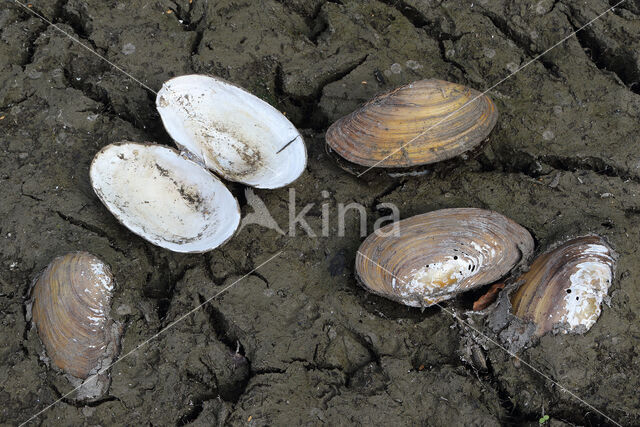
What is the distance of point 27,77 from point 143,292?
6.19 feet

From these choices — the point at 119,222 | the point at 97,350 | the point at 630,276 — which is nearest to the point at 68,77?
the point at 119,222

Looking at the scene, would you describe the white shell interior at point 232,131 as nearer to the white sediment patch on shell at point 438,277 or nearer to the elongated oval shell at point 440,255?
the elongated oval shell at point 440,255

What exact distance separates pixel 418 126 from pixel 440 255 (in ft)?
2.77

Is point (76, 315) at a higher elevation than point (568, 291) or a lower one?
lower

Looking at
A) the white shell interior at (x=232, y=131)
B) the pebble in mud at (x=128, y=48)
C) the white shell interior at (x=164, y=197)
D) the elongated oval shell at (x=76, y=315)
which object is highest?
the pebble in mud at (x=128, y=48)

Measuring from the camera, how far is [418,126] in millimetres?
3457

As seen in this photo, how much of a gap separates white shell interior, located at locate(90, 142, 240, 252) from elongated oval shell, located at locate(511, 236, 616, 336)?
1803 millimetres

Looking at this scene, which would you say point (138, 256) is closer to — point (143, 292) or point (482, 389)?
point (143, 292)

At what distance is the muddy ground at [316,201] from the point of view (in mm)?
3123

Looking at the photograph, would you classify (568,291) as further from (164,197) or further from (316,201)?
(164,197)

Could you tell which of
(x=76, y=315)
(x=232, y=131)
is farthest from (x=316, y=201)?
(x=76, y=315)

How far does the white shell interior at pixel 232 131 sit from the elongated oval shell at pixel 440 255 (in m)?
0.83

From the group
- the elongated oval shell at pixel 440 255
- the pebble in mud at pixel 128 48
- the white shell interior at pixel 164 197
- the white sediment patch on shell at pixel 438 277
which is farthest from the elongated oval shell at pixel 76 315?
the pebble in mud at pixel 128 48

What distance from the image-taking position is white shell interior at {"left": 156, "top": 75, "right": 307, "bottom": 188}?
371 centimetres
